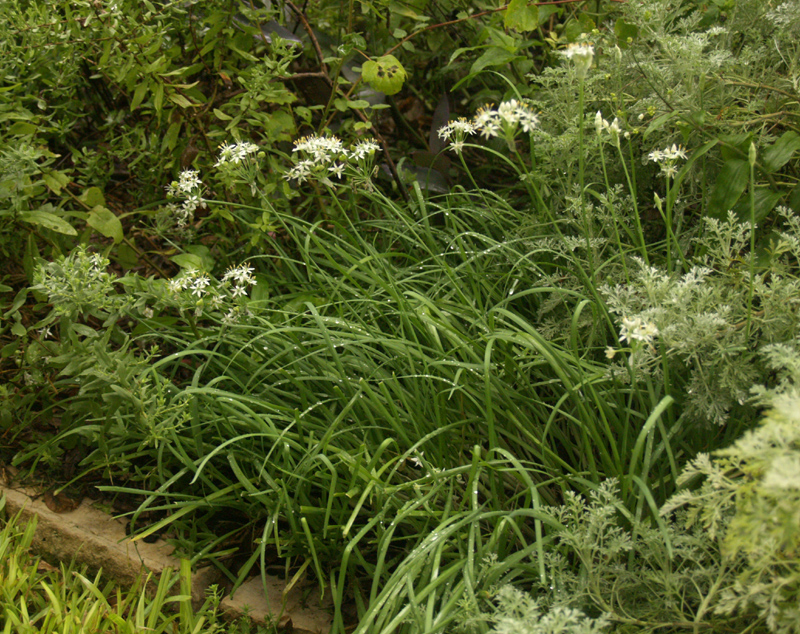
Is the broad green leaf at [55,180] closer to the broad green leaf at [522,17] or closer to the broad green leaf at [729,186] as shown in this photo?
the broad green leaf at [522,17]

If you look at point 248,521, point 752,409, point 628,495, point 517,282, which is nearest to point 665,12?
point 517,282

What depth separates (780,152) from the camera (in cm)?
170

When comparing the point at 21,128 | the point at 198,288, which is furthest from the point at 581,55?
the point at 21,128

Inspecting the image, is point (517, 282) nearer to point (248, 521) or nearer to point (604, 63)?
point (604, 63)

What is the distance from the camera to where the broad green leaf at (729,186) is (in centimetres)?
171

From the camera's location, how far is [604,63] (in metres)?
2.37

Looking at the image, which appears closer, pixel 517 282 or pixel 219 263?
pixel 517 282

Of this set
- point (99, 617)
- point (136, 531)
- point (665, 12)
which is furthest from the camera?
point (665, 12)

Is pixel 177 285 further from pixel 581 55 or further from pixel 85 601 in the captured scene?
pixel 581 55

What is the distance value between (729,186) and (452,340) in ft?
2.62

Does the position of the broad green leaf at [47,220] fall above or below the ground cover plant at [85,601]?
above

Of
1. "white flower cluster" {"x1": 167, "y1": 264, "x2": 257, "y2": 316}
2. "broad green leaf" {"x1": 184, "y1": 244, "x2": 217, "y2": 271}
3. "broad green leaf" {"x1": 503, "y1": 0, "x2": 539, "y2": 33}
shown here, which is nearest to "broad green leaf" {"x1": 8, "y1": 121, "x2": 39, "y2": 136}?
"broad green leaf" {"x1": 184, "y1": 244, "x2": 217, "y2": 271}

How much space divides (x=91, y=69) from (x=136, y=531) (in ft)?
5.98

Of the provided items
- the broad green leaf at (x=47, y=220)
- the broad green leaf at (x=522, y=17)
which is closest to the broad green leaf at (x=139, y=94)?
the broad green leaf at (x=47, y=220)
